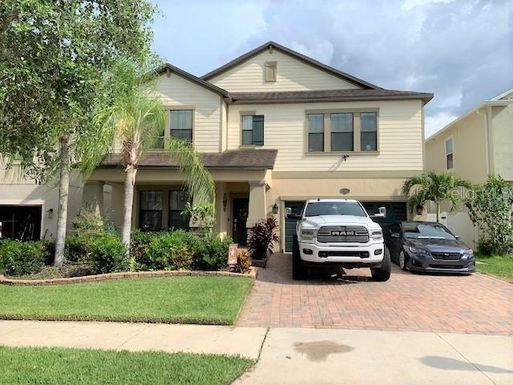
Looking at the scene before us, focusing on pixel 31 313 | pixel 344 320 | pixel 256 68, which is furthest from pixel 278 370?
pixel 256 68

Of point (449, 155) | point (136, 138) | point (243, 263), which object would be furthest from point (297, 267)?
point (449, 155)

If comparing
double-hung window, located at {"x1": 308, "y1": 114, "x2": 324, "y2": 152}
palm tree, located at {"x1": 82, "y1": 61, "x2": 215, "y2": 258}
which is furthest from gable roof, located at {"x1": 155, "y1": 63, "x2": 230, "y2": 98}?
palm tree, located at {"x1": 82, "y1": 61, "x2": 215, "y2": 258}

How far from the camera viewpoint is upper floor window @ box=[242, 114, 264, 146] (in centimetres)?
1880

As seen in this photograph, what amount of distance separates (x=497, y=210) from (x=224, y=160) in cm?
990

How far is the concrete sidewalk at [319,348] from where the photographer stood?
508 cm

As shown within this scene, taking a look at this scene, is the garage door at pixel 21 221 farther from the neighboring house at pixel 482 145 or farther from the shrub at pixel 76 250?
the neighboring house at pixel 482 145

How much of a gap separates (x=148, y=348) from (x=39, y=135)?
3.57 m

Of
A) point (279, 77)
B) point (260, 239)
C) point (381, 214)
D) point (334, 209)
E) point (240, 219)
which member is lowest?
point (260, 239)

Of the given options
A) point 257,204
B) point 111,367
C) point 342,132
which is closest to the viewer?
point 111,367

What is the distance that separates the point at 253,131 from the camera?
18.8m

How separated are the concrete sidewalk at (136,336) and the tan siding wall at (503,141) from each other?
49.5ft

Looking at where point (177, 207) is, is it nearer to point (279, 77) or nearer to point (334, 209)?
point (279, 77)

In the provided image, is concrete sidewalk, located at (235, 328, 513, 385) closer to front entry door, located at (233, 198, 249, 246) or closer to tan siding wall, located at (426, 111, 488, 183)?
front entry door, located at (233, 198, 249, 246)

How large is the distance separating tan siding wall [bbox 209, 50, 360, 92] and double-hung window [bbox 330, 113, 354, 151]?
70.3 inches
